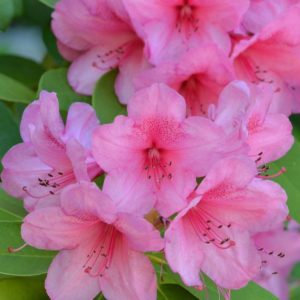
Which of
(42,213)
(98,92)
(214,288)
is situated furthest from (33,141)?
(214,288)

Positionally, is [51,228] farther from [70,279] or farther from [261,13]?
[261,13]

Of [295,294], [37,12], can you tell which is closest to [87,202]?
[37,12]

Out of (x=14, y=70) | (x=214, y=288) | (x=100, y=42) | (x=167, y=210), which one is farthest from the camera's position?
(x=14, y=70)

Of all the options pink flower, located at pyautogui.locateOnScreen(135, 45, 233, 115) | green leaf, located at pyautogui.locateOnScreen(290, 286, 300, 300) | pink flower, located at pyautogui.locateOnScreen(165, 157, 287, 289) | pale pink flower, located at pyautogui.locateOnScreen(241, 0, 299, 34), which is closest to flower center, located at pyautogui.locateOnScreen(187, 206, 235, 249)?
pink flower, located at pyautogui.locateOnScreen(165, 157, 287, 289)

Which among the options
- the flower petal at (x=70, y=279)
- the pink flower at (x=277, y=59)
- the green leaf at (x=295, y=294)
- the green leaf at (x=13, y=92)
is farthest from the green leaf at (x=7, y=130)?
the green leaf at (x=295, y=294)

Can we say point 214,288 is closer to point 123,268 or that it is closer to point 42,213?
point 123,268

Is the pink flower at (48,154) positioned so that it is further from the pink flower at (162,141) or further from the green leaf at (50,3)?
the green leaf at (50,3)

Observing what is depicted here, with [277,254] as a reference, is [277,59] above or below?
above
